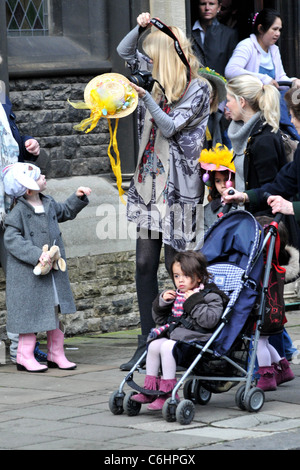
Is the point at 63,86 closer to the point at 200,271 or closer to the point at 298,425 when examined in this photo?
the point at 200,271

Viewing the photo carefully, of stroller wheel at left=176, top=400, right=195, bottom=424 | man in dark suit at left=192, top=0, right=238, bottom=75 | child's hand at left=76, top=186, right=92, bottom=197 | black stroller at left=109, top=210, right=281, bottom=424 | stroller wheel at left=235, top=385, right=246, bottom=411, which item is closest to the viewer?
stroller wheel at left=176, top=400, right=195, bottom=424

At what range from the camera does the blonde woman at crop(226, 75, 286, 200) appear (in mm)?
7758

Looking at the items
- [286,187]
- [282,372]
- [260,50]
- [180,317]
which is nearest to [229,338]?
[180,317]

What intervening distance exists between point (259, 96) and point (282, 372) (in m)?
2.10

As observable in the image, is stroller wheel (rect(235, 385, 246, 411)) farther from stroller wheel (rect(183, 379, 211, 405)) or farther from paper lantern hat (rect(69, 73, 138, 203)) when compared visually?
paper lantern hat (rect(69, 73, 138, 203))

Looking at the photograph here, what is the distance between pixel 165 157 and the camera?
7484 millimetres

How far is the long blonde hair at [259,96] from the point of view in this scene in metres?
7.79

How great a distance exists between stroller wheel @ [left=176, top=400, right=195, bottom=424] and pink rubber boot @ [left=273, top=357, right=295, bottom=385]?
1.24 m

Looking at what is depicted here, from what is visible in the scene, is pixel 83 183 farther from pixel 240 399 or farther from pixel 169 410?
pixel 169 410

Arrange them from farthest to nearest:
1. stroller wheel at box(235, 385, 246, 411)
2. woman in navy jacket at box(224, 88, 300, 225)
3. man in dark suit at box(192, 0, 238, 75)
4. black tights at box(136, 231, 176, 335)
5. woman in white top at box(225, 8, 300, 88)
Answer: man in dark suit at box(192, 0, 238, 75) → woman in white top at box(225, 8, 300, 88) → black tights at box(136, 231, 176, 335) → woman in navy jacket at box(224, 88, 300, 225) → stroller wheel at box(235, 385, 246, 411)

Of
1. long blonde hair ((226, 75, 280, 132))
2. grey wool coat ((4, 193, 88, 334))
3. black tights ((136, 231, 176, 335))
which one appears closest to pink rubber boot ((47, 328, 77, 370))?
grey wool coat ((4, 193, 88, 334))

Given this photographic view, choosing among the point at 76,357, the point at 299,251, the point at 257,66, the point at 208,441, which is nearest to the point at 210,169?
the point at 299,251

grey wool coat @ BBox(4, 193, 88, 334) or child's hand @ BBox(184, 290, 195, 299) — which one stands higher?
child's hand @ BBox(184, 290, 195, 299)

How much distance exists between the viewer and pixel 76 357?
8328 millimetres
